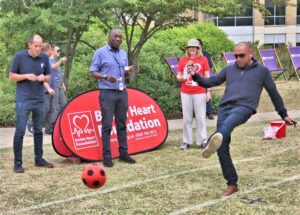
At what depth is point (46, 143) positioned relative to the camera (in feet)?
31.2

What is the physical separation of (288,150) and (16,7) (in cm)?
690

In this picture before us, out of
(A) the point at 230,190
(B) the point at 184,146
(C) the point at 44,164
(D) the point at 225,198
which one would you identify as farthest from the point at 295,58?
(D) the point at 225,198

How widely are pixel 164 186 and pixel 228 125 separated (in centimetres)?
123

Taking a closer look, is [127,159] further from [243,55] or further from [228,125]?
[243,55]

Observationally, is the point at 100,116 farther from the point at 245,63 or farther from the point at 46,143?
the point at 245,63

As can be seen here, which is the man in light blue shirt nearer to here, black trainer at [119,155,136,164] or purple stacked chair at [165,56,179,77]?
black trainer at [119,155,136,164]

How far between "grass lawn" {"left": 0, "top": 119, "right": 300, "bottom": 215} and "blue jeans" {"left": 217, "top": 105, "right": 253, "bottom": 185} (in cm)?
27

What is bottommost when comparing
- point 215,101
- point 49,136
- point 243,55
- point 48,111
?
point 49,136

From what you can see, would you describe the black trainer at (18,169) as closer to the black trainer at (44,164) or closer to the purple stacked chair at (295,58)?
the black trainer at (44,164)

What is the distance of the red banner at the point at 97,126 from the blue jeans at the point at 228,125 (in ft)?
8.49

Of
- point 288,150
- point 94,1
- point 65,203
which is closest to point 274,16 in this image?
point 94,1

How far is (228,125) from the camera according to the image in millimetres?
5738

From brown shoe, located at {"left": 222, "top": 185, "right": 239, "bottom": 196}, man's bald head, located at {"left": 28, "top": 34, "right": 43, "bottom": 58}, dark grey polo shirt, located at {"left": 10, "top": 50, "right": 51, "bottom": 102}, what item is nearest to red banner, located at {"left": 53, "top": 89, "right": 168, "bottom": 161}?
dark grey polo shirt, located at {"left": 10, "top": 50, "right": 51, "bottom": 102}

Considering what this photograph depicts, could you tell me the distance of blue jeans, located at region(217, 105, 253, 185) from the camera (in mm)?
5742
